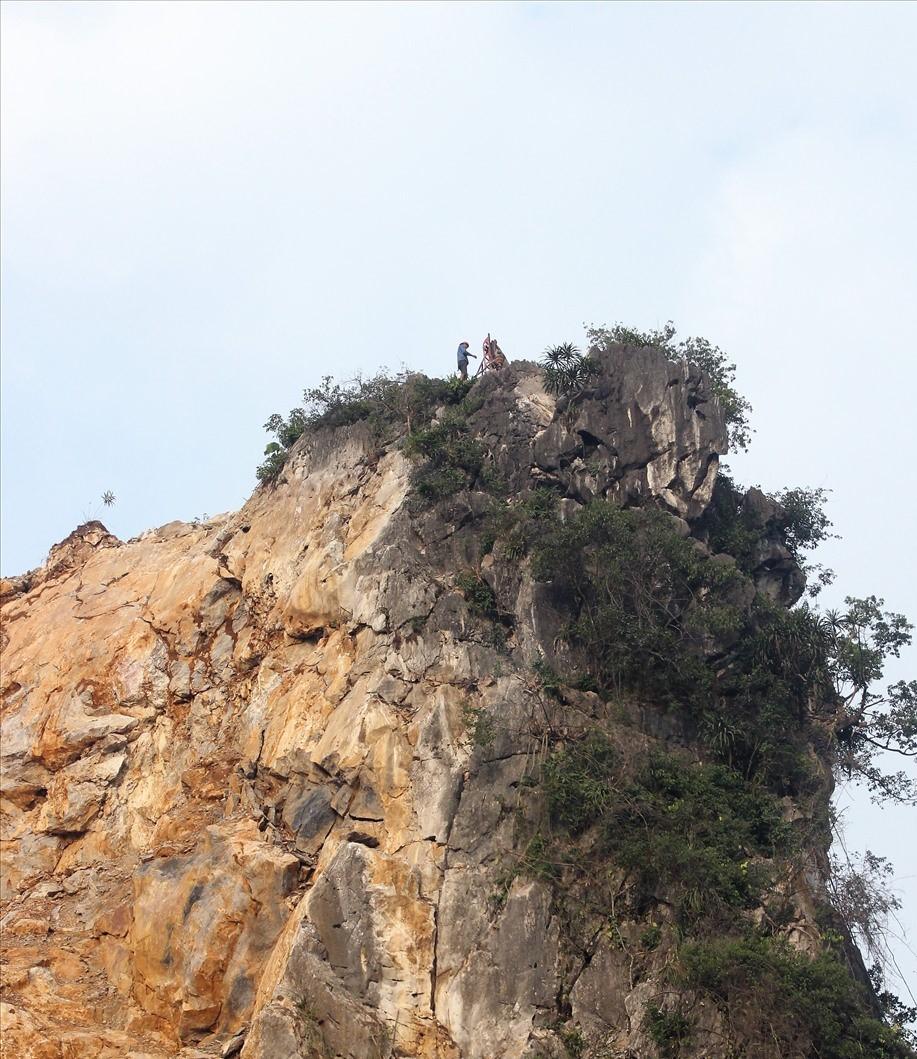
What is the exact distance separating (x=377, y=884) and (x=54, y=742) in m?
9.88

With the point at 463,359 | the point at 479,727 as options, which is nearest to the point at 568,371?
the point at 463,359

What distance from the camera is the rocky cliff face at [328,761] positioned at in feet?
76.7

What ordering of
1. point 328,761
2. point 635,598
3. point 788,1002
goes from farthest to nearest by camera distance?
point 635,598 → point 328,761 → point 788,1002

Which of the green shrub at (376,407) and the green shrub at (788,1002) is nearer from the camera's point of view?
the green shrub at (788,1002)

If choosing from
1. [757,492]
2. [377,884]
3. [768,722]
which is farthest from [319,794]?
[757,492]

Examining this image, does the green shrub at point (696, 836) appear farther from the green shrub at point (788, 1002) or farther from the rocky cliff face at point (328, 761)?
the green shrub at point (788, 1002)

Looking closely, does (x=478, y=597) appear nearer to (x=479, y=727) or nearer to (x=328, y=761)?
(x=479, y=727)

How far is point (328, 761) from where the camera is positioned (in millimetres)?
26250

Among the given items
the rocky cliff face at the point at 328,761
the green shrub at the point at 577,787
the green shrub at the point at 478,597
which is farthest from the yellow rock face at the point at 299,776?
the green shrub at the point at 577,787

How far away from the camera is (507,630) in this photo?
28.3 m

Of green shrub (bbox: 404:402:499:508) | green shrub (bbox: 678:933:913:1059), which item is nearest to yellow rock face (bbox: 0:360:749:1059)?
green shrub (bbox: 404:402:499:508)

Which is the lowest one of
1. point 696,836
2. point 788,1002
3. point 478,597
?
point 788,1002

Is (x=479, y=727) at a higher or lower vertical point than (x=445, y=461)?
lower

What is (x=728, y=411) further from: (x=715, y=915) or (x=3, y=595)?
(x=3, y=595)
